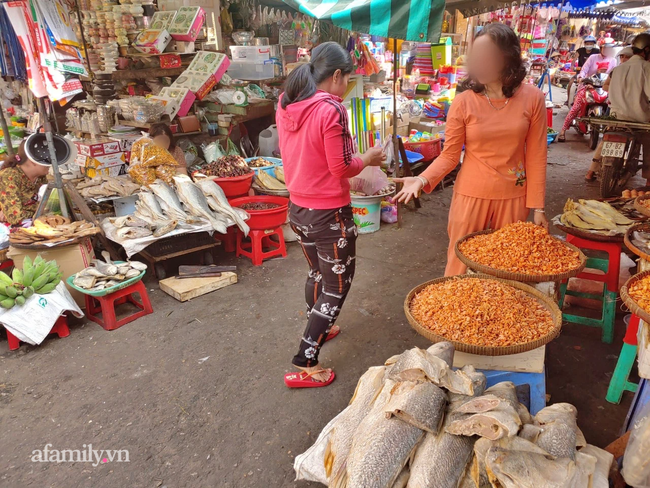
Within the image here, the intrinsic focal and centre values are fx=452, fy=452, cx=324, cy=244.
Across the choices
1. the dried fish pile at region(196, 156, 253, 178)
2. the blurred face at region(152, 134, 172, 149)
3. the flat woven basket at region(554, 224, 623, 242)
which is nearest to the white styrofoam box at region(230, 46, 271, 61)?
the dried fish pile at region(196, 156, 253, 178)

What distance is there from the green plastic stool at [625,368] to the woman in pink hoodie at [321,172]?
1.67 m

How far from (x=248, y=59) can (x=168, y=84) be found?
1387 millimetres

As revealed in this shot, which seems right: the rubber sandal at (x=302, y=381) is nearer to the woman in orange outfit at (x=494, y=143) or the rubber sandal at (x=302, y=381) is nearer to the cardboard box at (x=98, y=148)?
the woman in orange outfit at (x=494, y=143)

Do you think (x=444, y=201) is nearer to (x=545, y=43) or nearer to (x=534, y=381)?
(x=534, y=381)

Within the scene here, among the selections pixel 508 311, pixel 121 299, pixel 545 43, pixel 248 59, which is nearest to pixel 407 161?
pixel 248 59

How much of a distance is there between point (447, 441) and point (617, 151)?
254 inches

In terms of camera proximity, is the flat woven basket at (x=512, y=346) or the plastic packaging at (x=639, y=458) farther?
the flat woven basket at (x=512, y=346)

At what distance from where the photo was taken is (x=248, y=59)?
294 inches

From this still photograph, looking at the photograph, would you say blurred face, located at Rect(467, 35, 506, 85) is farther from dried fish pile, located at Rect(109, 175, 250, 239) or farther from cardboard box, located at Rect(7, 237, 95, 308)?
cardboard box, located at Rect(7, 237, 95, 308)

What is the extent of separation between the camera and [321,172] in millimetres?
2637

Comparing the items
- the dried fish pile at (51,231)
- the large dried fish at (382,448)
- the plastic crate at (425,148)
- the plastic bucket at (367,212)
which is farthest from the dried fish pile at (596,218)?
the dried fish pile at (51,231)

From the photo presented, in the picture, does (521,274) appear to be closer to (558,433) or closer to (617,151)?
(558,433)

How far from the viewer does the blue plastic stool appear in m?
2.15

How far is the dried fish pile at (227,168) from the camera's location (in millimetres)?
5332
